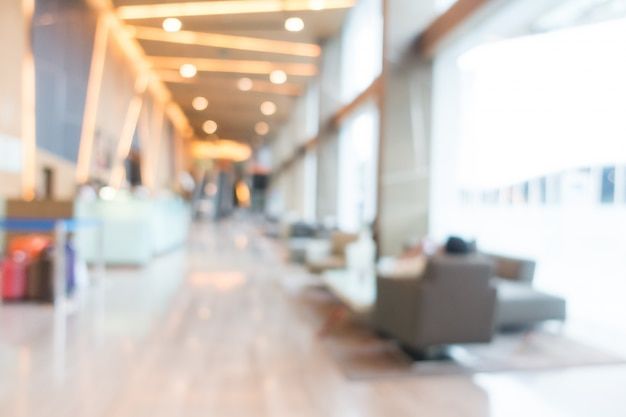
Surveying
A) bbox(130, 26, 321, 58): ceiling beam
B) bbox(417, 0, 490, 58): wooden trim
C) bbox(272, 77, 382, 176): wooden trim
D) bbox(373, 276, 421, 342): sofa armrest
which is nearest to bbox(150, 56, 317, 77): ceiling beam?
bbox(130, 26, 321, 58): ceiling beam

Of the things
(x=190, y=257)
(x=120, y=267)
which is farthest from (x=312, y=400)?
(x=190, y=257)

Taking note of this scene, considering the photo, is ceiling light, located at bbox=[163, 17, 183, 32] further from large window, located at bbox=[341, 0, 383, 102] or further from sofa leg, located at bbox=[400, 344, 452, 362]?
sofa leg, located at bbox=[400, 344, 452, 362]

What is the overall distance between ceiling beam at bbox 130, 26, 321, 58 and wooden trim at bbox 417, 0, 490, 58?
524 cm

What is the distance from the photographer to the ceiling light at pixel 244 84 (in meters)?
13.6

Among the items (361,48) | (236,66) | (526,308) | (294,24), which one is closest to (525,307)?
(526,308)

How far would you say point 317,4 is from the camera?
27.7 ft

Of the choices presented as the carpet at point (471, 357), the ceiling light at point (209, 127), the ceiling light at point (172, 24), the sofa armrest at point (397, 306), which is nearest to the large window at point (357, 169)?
the ceiling light at point (172, 24)

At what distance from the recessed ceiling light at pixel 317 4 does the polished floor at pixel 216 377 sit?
588 centimetres

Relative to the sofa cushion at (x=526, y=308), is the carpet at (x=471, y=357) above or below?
below

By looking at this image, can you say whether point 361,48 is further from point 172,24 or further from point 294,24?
point 172,24

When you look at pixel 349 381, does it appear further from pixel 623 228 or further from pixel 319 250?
pixel 319 250

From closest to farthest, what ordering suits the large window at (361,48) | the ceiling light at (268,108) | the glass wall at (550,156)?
the glass wall at (550,156), the large window at (361,48), the ceiling light at (268,108)

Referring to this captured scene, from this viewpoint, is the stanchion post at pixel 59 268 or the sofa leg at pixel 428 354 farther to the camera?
the stanchion post at pixel 59 268

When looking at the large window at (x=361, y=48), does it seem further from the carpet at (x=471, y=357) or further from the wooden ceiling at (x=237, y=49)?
the carpet at (x=471, y=357)
